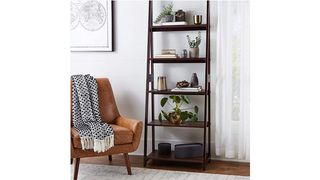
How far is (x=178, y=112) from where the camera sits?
3.99 m

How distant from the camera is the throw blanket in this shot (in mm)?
3432

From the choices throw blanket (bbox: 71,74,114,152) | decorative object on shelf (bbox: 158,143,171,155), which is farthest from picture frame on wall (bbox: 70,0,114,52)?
decorative object on shelf (bbox: 158,143,171,155)

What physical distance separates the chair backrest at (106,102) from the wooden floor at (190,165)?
1.54 ft

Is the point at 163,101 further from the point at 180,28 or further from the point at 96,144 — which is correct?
the point at 96,144

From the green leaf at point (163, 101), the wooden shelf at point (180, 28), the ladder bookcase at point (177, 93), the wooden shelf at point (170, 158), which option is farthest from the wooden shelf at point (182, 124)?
the wooden shelf at point (180, 28)

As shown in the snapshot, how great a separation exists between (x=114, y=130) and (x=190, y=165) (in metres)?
0.97

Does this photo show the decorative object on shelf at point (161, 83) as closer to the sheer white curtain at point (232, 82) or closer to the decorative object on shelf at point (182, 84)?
the decorative object on shelf at point (182, 84)

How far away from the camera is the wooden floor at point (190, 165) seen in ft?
12.4

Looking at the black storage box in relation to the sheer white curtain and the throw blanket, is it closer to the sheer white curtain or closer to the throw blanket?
the sheer white curtain
